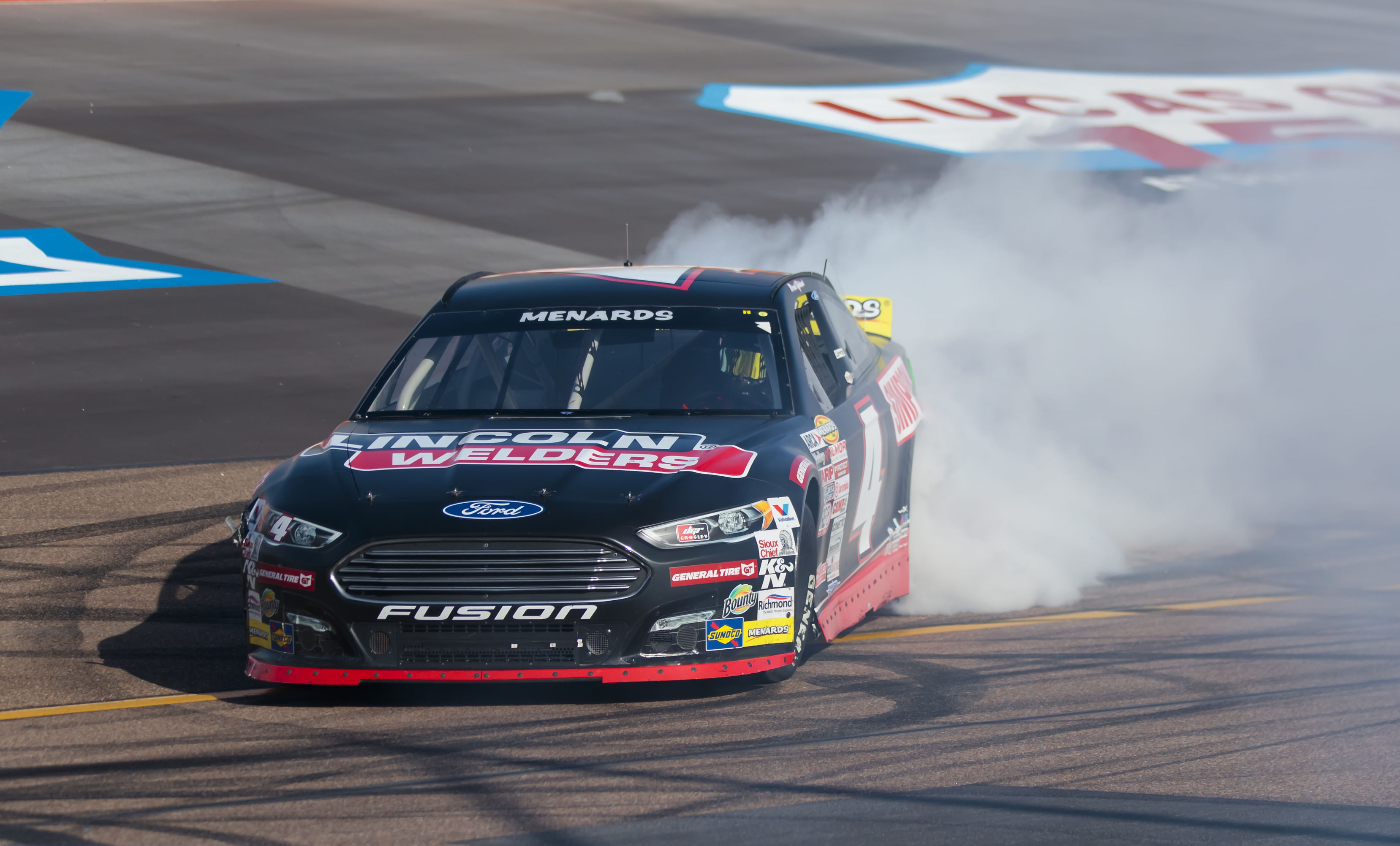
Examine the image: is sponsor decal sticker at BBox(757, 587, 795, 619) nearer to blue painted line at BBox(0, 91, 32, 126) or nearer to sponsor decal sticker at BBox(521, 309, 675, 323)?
sponsor decal sticker at BBox(521, 309, 675, 323)

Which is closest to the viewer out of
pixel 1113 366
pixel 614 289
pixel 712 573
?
pixel 712 573

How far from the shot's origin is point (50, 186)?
59.9 feet

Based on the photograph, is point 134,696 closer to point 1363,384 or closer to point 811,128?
point 1363,384

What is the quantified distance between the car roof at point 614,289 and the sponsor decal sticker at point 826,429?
Answer: 0.60m

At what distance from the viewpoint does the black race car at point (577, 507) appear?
18.0 feet

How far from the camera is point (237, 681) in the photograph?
20.1ft

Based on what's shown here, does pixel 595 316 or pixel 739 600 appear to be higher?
pixel 595 316

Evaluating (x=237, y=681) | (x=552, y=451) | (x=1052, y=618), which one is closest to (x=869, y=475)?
(x=1052, y=618)

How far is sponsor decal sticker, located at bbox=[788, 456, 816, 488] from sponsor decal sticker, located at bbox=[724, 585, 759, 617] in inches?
17.7

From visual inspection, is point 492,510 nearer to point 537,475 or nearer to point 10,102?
point 537,475

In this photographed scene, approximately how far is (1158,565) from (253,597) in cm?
442

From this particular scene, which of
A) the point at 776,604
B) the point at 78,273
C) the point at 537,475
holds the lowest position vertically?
the point at 78,273

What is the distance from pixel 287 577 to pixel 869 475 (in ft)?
7.78

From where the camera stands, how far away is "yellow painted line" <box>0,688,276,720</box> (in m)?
5.70
